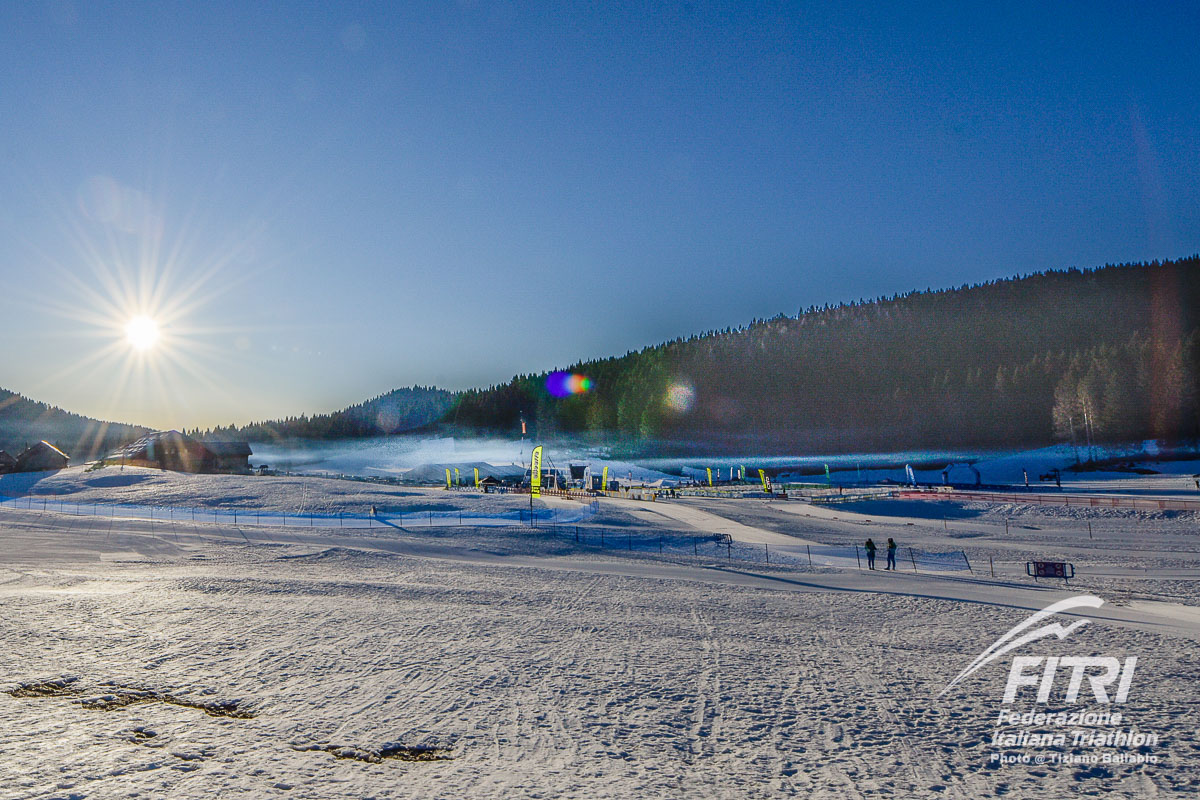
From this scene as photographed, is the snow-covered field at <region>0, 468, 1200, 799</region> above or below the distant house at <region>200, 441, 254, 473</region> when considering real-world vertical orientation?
below

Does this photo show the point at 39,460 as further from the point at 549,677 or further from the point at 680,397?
the point at 680,397

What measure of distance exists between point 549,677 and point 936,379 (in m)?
154

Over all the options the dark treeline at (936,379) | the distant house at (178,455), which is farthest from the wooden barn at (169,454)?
the dark treeline at (936,379)

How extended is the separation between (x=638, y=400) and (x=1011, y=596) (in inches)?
5986

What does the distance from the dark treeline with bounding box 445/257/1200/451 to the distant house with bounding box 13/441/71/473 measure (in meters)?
115

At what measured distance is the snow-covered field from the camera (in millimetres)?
8352

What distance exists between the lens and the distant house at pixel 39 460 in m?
84.5

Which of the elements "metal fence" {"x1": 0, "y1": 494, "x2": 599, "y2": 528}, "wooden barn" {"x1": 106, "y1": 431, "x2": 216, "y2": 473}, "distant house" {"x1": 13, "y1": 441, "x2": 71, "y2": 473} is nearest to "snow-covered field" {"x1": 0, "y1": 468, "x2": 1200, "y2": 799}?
"metal fence" {"x1": 0, "y1": 494, "x2": 599, "y2": 528}

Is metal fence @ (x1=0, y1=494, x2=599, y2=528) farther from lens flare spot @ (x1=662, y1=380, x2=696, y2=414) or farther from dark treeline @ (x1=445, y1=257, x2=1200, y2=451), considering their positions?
lens flare spot @ (x1=662, y1=380, x2=696, y2=414)

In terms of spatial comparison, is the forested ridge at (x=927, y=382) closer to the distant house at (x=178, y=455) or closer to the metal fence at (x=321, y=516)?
the distant house at (x=178, y=455)

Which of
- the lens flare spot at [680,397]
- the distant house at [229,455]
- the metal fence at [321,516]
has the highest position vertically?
the lens flare spot at [680,397]

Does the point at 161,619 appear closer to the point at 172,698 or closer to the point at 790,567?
the point at 172,698

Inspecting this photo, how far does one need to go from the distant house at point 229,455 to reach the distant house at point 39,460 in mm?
17574

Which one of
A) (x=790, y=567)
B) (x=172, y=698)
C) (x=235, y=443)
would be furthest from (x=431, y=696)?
(x=235, y=443)
